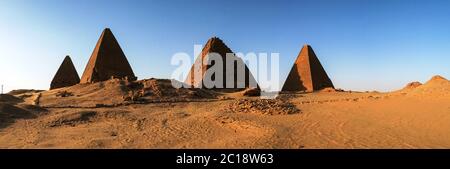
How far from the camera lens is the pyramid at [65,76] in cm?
2820

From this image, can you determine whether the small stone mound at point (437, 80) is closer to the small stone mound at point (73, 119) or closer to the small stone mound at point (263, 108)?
the small stone mound at point (263, 108)

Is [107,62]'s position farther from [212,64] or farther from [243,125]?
[243,125]

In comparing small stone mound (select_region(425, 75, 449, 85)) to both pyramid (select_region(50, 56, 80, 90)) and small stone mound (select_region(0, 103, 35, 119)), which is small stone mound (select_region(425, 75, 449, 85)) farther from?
pyramid (select_region(50, 56, 80, 90))

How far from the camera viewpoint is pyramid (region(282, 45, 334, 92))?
27.8m

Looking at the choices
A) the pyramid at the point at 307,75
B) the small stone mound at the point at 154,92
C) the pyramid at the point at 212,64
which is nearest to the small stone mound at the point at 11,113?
the small stone mound at the point at 154,92

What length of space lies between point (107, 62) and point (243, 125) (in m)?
16.5

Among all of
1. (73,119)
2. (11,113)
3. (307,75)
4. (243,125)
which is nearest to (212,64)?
(307,75)

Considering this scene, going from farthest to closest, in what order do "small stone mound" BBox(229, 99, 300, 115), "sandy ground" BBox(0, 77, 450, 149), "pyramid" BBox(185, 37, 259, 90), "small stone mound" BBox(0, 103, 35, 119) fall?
"pyramid" BBox(185, 37, 259, 90) < "small stone mound" BBox(0, 103, 35, 119) < "small stone mound" BBox(229, 99, 300, 115) < "sandy ground" BBox(0, 77, 450, 149)

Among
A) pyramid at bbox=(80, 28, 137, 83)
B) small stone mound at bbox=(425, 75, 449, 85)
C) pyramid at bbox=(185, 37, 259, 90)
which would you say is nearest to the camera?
small stone mound at bbox=(425, 75, 449, 85)

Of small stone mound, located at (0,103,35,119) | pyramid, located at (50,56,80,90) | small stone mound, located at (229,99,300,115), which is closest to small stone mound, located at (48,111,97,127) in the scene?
small stone mound, located at (0,103,35,119)

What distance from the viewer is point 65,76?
28594 millimetres

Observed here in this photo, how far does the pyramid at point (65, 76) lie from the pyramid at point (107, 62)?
4.31 metres

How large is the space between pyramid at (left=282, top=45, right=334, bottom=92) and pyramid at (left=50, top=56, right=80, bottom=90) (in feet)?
52.3
